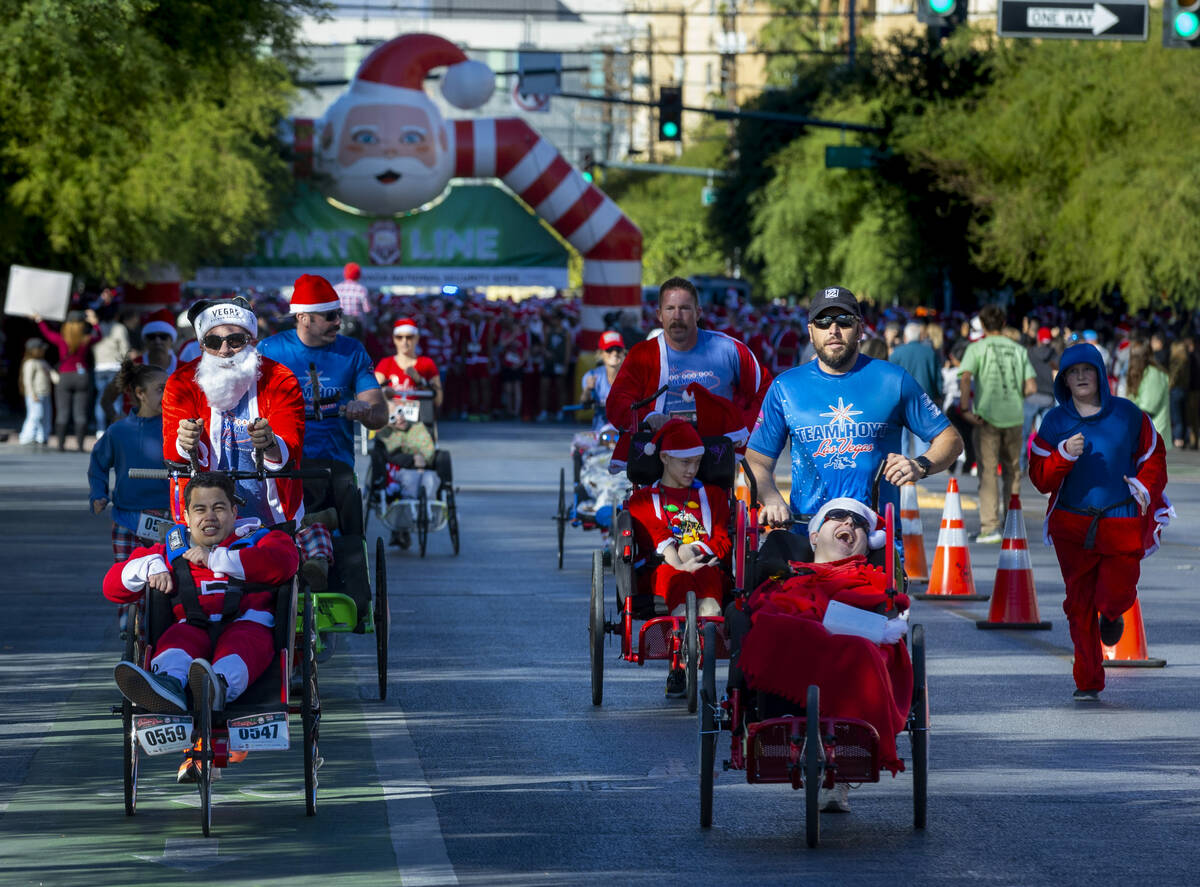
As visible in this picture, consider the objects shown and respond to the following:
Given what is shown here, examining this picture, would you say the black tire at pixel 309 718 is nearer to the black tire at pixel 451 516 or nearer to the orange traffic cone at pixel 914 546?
the orange traffic cone at pixel 914 546

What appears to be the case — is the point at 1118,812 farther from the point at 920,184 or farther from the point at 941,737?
the point at 920,184

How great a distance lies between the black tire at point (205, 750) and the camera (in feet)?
23.4

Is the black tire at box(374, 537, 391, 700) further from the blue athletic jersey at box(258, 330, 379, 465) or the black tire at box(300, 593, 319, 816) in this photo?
the black tire at box(300, 593, 319, 816)

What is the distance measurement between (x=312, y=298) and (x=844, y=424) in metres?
3.21

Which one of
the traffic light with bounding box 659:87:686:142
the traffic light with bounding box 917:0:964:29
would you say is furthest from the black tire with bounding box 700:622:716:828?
the traffic light with bounding box 659:87:686:142

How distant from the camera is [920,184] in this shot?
45688mm

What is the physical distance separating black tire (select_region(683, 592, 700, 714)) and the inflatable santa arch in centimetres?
2676

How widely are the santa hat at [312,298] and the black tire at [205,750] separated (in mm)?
3741

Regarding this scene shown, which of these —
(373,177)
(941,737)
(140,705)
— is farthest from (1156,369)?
(373,177)

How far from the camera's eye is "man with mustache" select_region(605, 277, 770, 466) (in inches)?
423

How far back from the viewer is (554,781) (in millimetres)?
8312

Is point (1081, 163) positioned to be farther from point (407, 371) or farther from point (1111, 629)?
point (1111, 629)

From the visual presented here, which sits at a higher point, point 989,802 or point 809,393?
point 809,393

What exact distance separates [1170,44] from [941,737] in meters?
14.8
